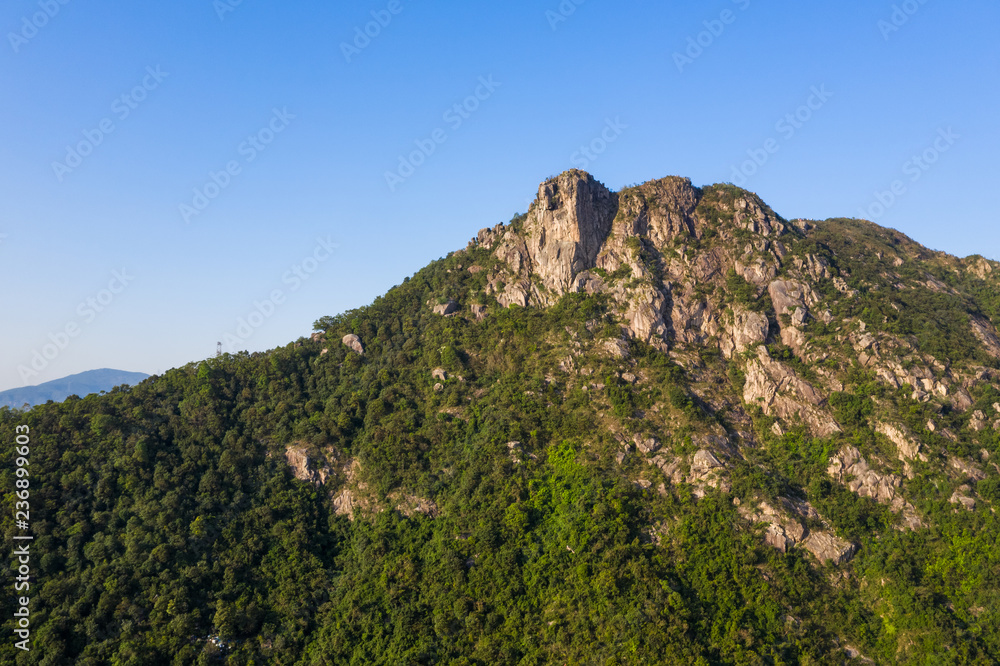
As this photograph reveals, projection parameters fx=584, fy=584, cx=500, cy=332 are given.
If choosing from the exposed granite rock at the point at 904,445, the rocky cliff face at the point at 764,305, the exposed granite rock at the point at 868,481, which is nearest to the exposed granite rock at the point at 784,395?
the rocky cliff face at the point at 764,305

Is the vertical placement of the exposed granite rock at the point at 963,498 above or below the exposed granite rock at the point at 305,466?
below

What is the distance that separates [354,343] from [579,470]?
42170mm

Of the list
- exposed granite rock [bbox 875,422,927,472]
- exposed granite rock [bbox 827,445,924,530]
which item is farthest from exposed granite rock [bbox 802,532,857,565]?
exposed granite rock [bbox 875,422,927,472]

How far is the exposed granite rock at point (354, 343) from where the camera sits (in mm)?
90375

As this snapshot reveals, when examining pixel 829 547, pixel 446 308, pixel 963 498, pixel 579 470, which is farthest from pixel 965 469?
pixel 446 308

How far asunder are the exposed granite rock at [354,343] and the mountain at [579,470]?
5.04ft

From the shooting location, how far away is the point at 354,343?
90938 millimetres

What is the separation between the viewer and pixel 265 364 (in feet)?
288

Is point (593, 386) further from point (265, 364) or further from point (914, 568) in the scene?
point (265, 364)

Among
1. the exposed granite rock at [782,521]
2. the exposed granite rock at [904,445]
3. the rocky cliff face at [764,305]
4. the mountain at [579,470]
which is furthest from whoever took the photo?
the rocky cliff face at [764,305]

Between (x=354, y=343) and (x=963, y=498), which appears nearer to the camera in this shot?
(x=963, y=498)

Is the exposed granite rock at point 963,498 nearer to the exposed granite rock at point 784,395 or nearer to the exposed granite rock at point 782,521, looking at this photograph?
the exposed granite rock at point 784,395

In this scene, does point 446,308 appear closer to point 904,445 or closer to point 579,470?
point 579,470

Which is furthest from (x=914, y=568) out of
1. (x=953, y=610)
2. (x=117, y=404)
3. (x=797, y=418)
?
(x=117, y=404)
